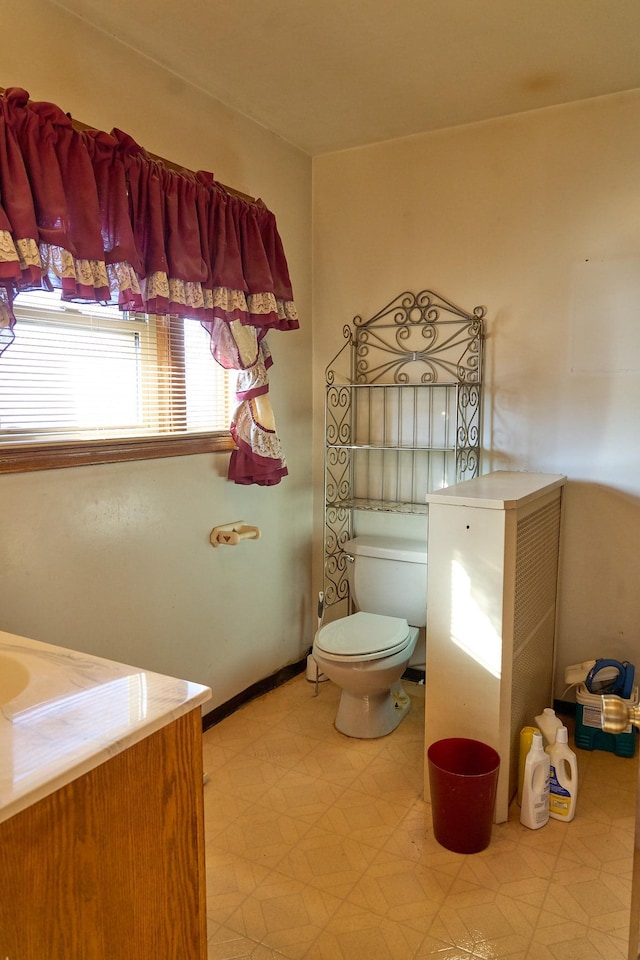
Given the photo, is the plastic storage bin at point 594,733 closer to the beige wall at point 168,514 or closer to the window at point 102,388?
the beige wall at point 168,514

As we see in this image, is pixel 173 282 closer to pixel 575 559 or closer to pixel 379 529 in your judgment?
pixel 379 529

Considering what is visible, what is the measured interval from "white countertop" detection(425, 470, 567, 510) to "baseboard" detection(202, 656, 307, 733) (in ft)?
4.20

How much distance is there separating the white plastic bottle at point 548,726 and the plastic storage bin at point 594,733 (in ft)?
1.26

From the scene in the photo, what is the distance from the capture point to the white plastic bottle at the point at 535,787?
2021mm

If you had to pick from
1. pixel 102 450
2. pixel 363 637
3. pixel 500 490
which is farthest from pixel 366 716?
pixel 102 450

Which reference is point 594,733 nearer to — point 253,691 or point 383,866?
point 383,866

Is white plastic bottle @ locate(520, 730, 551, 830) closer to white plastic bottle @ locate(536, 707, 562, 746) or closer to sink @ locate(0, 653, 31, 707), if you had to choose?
white plastic bottle @ locate(536, 707, 562, 746)

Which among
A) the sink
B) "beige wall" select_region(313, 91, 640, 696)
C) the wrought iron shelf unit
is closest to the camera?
the sink

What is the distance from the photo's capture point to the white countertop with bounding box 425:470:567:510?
196cm

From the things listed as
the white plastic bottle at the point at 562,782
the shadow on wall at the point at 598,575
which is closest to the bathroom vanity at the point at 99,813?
the white plastic bottle at the point at 562,782

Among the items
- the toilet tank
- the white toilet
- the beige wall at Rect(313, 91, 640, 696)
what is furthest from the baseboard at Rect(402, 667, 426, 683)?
the beige wall at Rect(313, 91, 640, 696)

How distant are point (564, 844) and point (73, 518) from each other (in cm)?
180

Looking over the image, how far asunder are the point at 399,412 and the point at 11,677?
209 centimetres

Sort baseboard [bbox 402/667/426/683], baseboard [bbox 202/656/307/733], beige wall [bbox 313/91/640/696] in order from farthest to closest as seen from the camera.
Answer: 1. baseboard [bbox 402/667/426/683]
2. baseboard [bbox 202/656/307/733]
3. beige wall [bbox 313/91/640/696]
